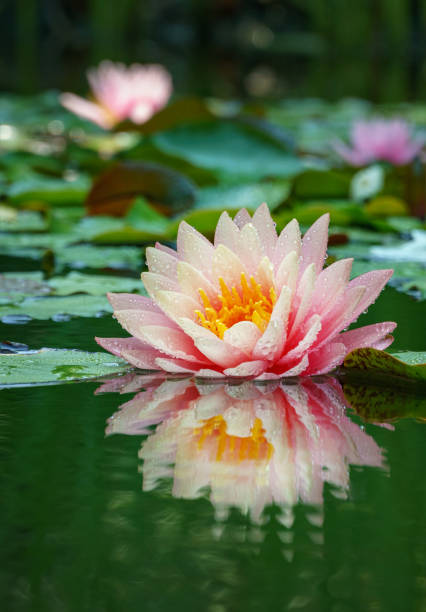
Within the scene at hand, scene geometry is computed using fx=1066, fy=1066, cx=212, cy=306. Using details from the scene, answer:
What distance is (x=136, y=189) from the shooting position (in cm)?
244

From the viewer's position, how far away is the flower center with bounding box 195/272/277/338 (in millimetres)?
1131

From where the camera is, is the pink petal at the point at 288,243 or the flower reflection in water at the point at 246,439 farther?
the pink petal at the point at 288,243

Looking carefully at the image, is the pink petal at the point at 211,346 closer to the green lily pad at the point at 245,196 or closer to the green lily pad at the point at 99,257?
the green lily pad at the point at 99,257

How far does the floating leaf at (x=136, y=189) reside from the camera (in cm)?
239

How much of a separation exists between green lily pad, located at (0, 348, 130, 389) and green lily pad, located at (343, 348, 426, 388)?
0.26m

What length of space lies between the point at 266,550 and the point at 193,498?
113 millimetres

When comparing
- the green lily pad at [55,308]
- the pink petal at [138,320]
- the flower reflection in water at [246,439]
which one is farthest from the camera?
the green lily pad at [55,308]

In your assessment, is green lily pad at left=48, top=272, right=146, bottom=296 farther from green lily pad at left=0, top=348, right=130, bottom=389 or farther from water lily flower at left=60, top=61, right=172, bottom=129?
water lily flower at left=60, top=61, right=172, bottom=129

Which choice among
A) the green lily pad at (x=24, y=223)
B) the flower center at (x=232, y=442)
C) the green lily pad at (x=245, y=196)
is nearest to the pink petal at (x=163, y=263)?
the flower center at (x=232, y=442)

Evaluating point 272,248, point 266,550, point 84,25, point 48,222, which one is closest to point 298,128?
point 48,222

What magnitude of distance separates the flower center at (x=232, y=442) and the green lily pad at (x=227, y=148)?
184 cm

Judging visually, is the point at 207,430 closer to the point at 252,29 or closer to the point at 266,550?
the point at 266,550

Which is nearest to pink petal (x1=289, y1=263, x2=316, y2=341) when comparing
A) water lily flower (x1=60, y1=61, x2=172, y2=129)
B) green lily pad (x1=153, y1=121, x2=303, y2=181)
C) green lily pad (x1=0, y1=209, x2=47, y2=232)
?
green lily pad (x1=0, y1=209, x2=47, y2=232)

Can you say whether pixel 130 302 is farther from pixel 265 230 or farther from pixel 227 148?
pixel 227 148
